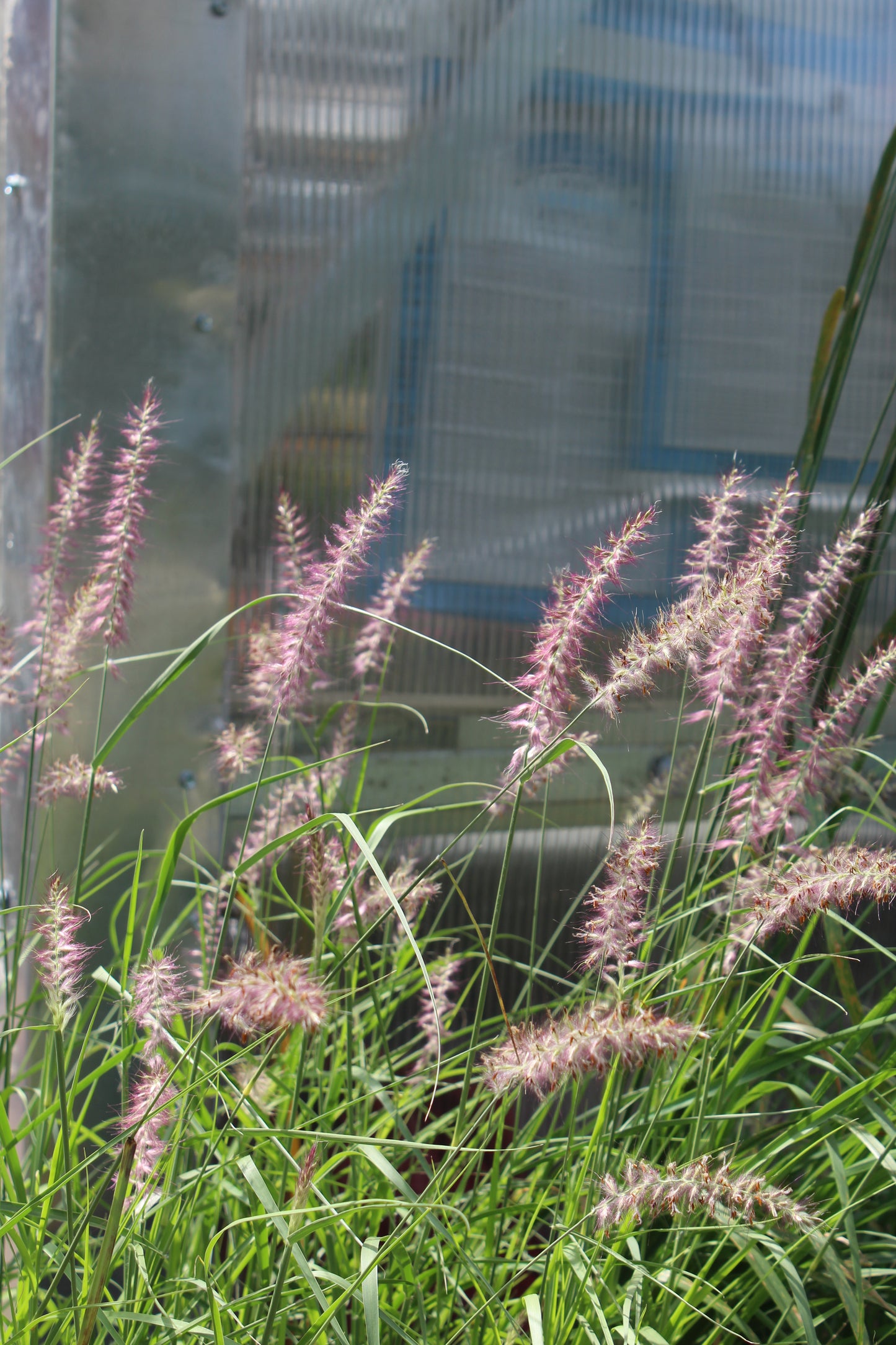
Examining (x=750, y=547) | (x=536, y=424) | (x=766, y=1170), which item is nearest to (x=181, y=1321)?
(x=766, y=1170)

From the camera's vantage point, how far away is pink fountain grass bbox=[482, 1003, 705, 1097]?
57 centimetres

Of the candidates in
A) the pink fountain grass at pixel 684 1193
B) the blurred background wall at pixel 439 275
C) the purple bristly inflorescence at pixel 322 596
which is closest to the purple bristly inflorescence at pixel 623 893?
the pink fountain grass at pixel 684 1193

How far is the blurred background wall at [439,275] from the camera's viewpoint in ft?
4.24

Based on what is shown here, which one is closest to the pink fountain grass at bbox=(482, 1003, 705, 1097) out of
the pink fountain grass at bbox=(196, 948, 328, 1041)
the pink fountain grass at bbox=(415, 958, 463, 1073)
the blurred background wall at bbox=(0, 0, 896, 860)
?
the pink fountain grass at bbox=(196, 948, 328, 1041)

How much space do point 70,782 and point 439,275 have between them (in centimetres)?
89

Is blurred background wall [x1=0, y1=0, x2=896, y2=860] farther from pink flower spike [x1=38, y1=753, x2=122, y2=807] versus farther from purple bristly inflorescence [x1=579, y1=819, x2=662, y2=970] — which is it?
purple bristly inflorescence [x1=579, y1=819, x2=662, y2=970]

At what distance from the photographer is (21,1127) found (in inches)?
34.1

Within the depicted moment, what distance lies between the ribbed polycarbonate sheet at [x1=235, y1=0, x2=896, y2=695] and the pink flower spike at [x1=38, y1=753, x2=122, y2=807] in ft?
1.45

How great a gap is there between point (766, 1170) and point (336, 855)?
0.49 meters

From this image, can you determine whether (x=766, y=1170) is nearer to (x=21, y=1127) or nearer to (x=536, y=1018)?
(x=536, y=1018)

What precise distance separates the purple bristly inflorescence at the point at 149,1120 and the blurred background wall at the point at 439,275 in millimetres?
695

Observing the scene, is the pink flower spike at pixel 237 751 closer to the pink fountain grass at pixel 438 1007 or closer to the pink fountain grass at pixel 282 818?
the pink fountain grass at pixel 282 818

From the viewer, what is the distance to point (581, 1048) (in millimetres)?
570

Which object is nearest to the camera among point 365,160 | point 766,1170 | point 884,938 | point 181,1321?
point 181,1321
